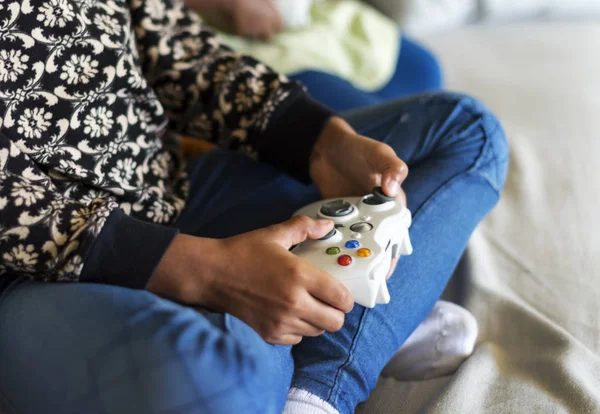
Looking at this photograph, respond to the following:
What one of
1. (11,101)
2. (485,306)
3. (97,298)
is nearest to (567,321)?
(485,306)

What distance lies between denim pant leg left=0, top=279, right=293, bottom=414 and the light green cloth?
0.67 m

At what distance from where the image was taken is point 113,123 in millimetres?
626

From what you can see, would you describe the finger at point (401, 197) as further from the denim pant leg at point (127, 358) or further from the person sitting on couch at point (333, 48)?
the person sitting on couch at point (333, 48)

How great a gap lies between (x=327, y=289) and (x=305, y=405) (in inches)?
4.6

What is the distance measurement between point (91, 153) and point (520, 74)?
1064mm

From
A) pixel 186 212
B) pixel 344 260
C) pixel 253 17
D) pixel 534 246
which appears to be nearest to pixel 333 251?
pixel 344 260

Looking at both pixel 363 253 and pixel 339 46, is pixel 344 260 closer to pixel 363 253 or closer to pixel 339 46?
pixel 363 253

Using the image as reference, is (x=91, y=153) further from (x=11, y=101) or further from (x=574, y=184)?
(x=574, y=184)

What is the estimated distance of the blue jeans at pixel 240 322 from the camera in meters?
0.43

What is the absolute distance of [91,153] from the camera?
23.7 inches

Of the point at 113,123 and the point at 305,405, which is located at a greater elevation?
the point at 113,123

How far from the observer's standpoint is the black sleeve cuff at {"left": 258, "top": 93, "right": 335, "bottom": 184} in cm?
71

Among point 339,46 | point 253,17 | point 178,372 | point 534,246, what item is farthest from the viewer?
point 339,46

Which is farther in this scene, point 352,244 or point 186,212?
point 186,212
